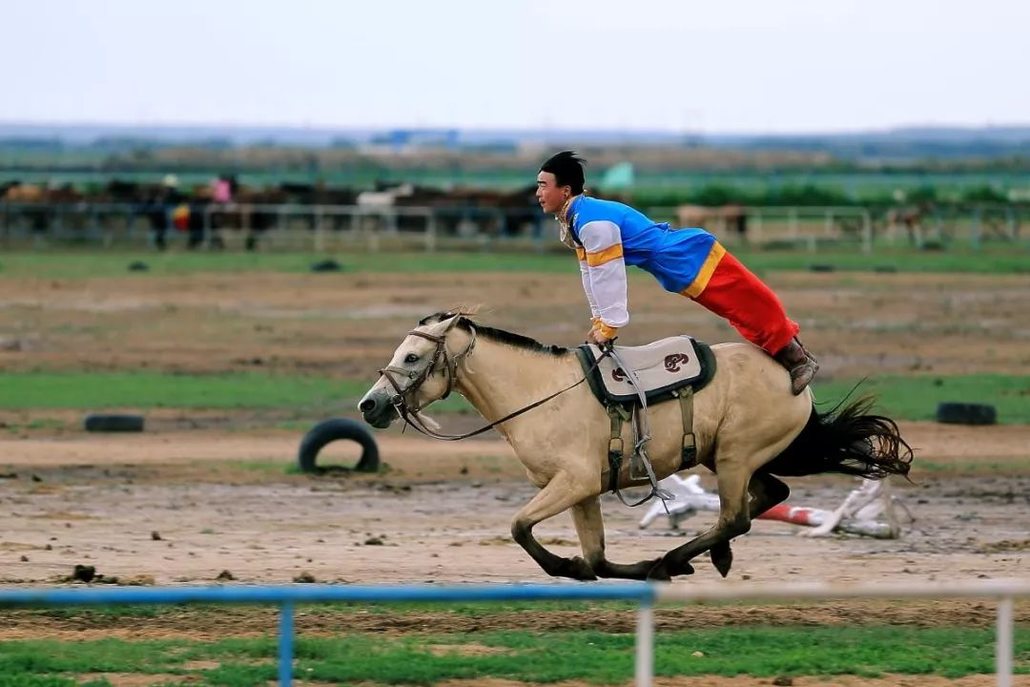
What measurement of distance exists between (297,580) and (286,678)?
424 cm

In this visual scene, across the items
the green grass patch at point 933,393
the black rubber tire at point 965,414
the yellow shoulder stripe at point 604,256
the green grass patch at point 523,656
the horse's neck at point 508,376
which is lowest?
the green grass patch at point 933,393

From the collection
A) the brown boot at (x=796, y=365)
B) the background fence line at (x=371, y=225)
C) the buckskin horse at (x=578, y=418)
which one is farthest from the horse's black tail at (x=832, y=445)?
the background fence line at (x=371, y=225)

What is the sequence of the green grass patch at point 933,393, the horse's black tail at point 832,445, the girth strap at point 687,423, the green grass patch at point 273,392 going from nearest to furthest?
the girth strap at point 687,423 → the horse's black tail at point 832,445 → the green grass patch at point 933,393 → the green grass patch at point 273,392

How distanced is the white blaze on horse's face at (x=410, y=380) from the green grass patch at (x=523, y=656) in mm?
1172

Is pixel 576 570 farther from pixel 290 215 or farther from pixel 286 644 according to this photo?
pixel 290 215

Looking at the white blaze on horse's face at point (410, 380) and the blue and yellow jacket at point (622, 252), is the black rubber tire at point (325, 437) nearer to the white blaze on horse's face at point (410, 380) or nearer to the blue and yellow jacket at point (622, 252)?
the white blaze on horse's face at point (410, 380)

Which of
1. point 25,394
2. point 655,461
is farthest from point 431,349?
point 25,394

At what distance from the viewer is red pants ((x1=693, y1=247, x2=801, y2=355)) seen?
1036 cm

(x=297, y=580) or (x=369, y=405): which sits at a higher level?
(x=369, y=405)

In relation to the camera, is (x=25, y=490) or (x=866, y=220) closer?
(x=25, y=490)

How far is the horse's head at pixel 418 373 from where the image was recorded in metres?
10.0

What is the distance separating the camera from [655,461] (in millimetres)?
10305

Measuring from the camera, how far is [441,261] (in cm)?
4222

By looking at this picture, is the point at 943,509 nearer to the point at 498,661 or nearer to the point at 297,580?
the point at 297,580
